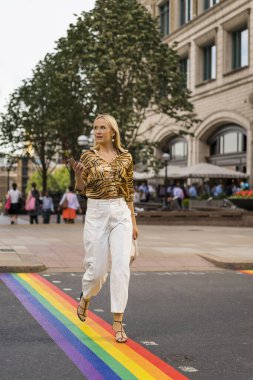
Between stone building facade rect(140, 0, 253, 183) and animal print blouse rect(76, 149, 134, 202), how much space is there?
29793 mm

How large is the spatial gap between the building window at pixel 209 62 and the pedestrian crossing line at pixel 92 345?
37334mm

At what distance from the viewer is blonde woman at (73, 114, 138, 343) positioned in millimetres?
5762

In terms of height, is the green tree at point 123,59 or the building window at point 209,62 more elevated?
the building window at point 209,62

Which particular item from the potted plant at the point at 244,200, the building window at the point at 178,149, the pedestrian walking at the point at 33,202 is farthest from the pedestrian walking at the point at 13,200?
the building window at the point at 178,149

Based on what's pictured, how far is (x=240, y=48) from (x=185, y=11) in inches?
357

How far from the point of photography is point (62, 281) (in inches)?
384

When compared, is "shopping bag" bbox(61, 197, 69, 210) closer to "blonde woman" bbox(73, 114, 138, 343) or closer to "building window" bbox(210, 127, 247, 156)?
"building window" bbox(210, 127, 247, 156)

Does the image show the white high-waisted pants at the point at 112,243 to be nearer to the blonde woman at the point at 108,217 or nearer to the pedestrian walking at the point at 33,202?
the blonde woman at the point at 108,217

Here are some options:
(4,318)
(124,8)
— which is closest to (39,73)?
(124,8)

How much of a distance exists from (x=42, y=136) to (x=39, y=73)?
4152 millimetres

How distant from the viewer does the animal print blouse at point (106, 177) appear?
19.2 ft

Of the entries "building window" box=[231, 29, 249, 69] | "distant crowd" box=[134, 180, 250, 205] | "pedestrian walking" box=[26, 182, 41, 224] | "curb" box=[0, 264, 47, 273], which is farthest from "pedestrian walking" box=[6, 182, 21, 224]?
"building window" box=[231, 29, 249, 69]

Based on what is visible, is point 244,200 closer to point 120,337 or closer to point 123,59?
point 123,59

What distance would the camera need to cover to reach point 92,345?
5.61m
